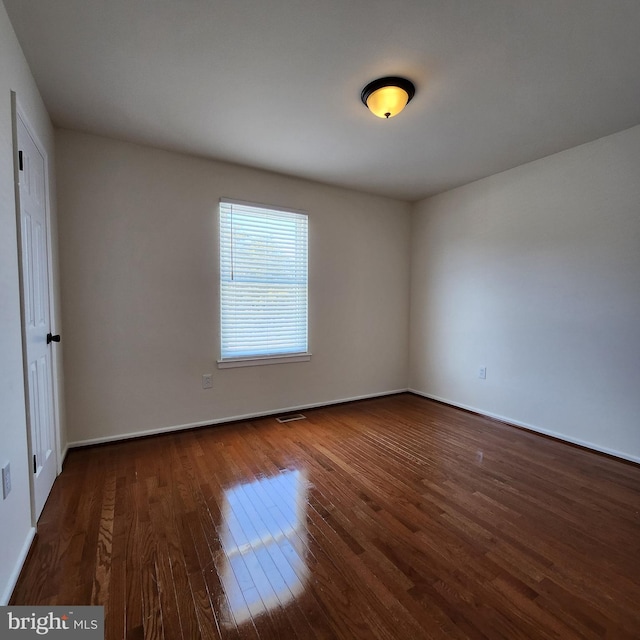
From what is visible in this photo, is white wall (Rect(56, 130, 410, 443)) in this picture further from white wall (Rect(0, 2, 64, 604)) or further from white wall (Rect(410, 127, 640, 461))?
white wall (Rect(410, 127, 640, 461))

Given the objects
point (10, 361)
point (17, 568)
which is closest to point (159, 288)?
point (10, 361)

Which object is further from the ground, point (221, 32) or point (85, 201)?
point (221, 32)

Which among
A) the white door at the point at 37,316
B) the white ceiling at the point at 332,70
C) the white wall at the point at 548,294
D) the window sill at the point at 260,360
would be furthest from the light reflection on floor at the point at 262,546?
the white ceiling at the point at 332,70

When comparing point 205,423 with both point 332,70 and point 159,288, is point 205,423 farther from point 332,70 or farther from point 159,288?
point 332,70

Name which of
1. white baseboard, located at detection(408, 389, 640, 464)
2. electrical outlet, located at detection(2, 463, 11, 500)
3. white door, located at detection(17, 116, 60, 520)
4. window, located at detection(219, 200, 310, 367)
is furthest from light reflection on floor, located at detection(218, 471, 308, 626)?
white baseboard, located at detection(408, 389, 640, 464)

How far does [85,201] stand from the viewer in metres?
2.67

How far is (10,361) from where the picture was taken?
1.49 metres

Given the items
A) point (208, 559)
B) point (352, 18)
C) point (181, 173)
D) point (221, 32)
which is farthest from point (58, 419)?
point (352, 18)

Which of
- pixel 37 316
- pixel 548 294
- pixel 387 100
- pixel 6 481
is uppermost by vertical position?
pixel 387 100


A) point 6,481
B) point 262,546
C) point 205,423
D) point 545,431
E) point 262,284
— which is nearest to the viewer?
point 6,481

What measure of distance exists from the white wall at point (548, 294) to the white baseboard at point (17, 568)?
150 inches

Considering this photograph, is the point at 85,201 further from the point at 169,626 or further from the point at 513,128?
the point at 513,128

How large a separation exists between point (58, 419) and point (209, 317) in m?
1.37

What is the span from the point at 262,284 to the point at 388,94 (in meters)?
2.02
